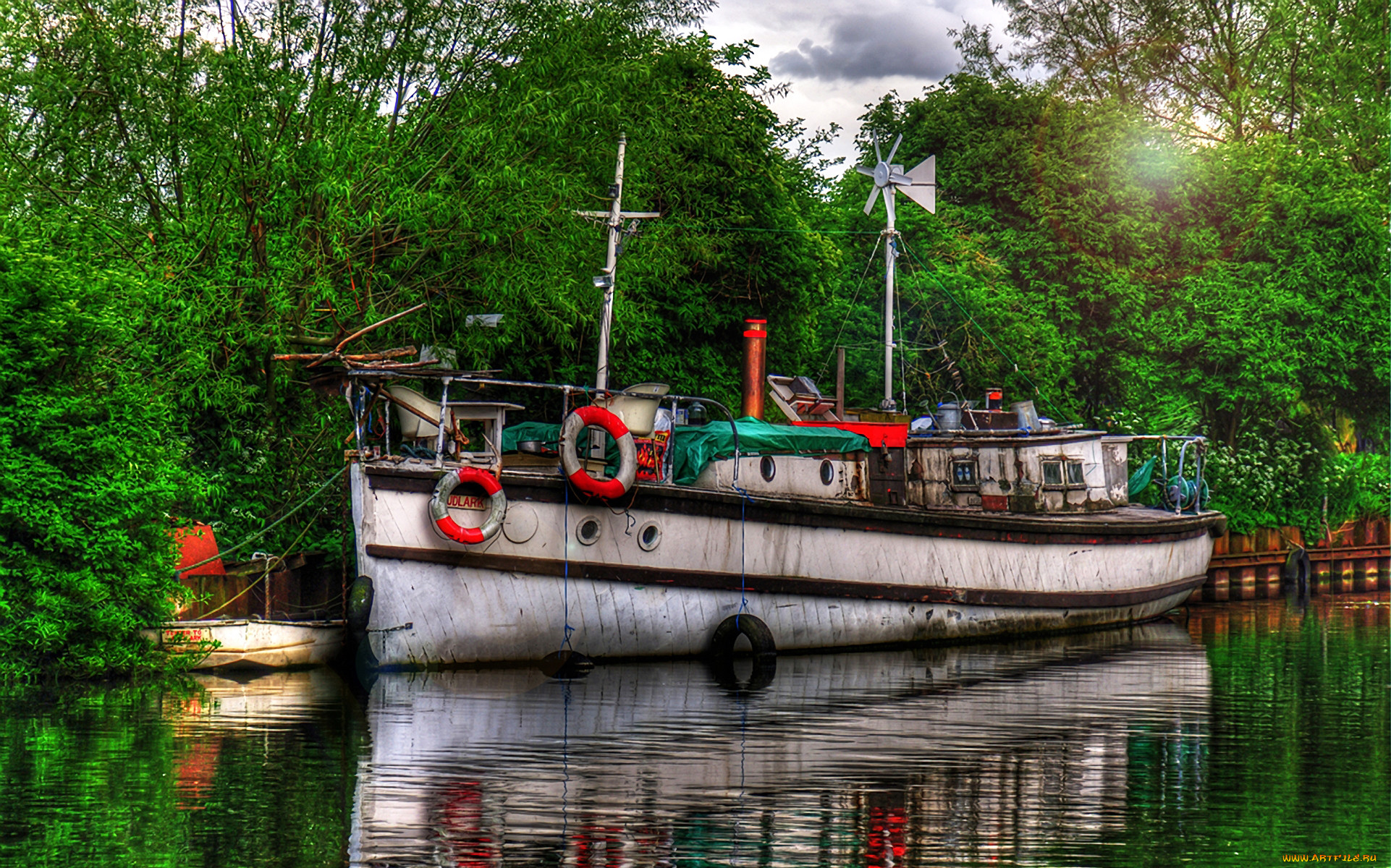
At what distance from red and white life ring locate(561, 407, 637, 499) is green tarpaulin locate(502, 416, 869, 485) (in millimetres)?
851

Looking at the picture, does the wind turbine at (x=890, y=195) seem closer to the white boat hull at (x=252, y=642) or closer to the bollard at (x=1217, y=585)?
the white boat hull at (x=252, y=642)

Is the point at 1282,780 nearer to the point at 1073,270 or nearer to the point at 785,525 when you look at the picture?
A: the point at 785,525

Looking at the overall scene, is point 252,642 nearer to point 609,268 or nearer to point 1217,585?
point 609,268

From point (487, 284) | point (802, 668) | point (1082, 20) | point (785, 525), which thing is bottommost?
point (802, 668)

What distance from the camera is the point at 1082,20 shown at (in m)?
44.8

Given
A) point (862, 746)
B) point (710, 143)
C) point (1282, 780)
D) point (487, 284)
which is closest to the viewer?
point (1282, 780)

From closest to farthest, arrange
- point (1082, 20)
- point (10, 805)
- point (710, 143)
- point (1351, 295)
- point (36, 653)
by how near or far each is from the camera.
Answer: point (10, 805), point (36, 653), point (710, 143), point (1351, 295), point (1082, 20)

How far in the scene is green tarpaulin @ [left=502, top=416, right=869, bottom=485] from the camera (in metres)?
19.9

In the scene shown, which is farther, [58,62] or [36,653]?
[58,62]

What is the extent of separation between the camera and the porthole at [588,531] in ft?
61.3

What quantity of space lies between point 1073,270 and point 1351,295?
7186mm

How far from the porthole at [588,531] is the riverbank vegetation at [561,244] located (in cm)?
455

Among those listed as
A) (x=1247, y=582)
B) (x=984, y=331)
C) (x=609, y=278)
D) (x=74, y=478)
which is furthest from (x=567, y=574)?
(x=1247, y=582)

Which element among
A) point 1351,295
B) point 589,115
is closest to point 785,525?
point 589,115
